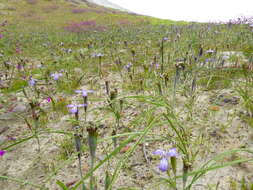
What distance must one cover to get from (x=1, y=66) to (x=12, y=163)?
11.7 feet

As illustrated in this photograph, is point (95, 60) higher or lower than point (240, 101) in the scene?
higher

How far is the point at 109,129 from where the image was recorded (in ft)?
6.96

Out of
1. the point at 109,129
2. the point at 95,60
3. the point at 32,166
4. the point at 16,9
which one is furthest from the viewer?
the point at 16,9

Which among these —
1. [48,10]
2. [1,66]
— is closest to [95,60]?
[1,66]

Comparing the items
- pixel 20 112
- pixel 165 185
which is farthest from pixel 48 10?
pixel 165 185

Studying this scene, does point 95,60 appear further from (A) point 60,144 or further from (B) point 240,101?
(B) point 240,101

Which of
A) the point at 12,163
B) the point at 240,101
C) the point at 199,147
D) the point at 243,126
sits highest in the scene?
the point at 240,101

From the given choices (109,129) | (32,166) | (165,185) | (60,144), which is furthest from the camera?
(109,129)

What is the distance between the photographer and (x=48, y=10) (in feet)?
94.1

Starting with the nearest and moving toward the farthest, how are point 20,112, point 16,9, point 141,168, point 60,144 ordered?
point 141,168 → point 60,144 → point 20,112 → point 16,9

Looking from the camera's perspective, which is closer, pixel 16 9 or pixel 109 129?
pixel 109 129

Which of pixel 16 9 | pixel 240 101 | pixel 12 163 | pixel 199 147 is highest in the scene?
pixel 16 9

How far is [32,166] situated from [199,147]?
1.47m

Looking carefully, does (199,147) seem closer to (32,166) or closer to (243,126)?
(243,126)
